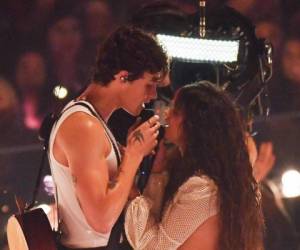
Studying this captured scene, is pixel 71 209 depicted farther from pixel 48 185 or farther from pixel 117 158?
pixel 48 185

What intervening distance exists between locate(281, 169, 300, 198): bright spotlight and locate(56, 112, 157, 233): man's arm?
189cm

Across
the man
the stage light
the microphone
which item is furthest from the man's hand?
the stage light

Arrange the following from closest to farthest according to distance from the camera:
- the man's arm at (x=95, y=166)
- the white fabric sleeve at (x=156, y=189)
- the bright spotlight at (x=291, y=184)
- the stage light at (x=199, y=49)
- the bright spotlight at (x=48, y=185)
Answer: the man's arm at (x=95, y=166), the white fabric sleeve at (x=156, y=189), the stage light at (x=199, y=49), the bright spotlight at (x=48, y=185), the bright spotlight at (x=291, y=184)

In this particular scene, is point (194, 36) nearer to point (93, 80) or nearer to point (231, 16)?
point (231, 16)

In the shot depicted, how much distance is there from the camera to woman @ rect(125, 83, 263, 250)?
170 cm

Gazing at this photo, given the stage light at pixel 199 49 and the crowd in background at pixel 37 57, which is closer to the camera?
the stage light at pixel 199 49

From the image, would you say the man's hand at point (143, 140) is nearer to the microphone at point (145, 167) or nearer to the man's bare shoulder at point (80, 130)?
the man's bare shoulder at point (80, 130)

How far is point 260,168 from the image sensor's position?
319 cm

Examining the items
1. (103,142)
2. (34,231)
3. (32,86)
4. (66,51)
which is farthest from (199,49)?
(34,231)

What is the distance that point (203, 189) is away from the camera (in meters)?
1.71

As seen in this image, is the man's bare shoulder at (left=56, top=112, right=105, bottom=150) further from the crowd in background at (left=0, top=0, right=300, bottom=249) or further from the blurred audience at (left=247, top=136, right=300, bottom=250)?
the blurred audience at (left=247, top=136, right=300, bottom=250)

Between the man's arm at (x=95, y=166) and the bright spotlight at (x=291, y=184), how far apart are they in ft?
6.19

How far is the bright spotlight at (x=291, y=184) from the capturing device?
3.49 metres

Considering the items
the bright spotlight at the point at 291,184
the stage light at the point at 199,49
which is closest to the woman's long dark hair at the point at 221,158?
the stage light at the point at 199,49
